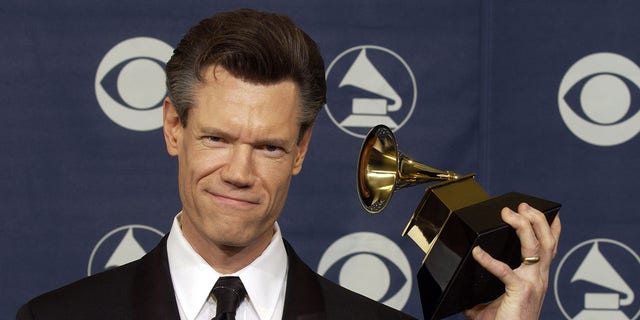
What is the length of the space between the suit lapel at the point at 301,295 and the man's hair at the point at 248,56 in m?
0.28

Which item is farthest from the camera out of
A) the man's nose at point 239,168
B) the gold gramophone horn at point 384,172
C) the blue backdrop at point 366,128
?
the blue backdrop at point 366,128

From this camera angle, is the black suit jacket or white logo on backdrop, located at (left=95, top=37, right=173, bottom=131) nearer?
the black suit jacket

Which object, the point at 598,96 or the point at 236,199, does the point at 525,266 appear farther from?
the point at 598,96

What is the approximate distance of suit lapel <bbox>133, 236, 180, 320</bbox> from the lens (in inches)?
76.0

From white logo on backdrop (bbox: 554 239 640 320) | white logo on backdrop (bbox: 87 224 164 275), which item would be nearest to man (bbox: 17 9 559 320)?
white logo on backdrop (bbox: 87 224 164 275)

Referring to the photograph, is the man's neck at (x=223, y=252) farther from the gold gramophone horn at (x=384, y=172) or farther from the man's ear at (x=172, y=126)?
the gold gramophone horn at (x=384, y=172)

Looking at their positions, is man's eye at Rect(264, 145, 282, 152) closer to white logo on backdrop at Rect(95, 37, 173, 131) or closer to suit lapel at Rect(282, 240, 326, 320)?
suit lapel at Rect(282, 240, 326, 320)

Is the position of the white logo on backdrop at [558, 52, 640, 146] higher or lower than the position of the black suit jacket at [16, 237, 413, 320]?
higher

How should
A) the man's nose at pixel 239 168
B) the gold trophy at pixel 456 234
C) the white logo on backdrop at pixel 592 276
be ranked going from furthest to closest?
the white logo on backdrop at pixel 592 276, the gold trophy at pixel 456 234, the man's nose at pixel 239 168

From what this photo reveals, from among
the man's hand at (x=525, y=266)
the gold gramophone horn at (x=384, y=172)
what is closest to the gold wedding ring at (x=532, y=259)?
the man's hand at (x=525, y=266)

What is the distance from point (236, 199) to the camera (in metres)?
1.85

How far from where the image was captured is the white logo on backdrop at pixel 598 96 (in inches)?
119

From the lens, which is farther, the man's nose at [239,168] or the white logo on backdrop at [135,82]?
the white logo on backdrop at [135,82]

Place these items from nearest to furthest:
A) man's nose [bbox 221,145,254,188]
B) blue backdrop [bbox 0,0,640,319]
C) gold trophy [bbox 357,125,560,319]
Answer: man's nose [bbox 221,145,254,188]
gold trophy [bbox 357,125,560,319]
blue backdrop [bbox 0,0,640,319]
